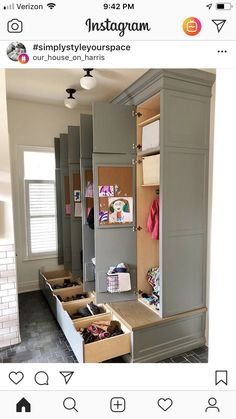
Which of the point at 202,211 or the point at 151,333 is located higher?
the point at 202,211

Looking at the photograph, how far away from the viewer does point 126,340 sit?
59.7 inches
